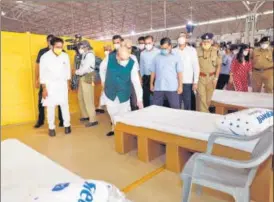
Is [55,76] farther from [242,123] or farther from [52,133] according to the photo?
[242,123]

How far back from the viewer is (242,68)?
610 millimetres

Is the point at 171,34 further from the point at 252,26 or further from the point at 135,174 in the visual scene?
the point at 135,174

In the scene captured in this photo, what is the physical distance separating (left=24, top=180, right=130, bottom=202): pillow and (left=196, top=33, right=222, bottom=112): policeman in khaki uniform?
538 mm

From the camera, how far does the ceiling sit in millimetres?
654

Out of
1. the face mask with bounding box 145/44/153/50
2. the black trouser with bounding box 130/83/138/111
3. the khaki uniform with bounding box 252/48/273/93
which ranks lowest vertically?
the black trouser with bounding box 130/83/138/111

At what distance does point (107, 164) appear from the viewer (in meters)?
Result: 1.37

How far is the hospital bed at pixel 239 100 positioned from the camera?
465 millimetres

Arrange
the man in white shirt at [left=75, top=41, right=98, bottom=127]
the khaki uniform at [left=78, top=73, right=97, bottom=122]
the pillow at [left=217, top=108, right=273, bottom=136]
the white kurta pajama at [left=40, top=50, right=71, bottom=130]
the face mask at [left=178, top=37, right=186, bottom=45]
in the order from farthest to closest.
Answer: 1. the khaki uniform at [left=78, top=73, right=97, bottom=122]
2. the man in white shirt at [left=75, top=41, right=98, bottom=127]
3. the white kurta pajama at [left=40, top=50, right=71, bottom=130]
4. the face mask at [left=178, top=37, right=186, bottom=45]
5. the pillow at [left=217, top=108, right=273, bottom=136]

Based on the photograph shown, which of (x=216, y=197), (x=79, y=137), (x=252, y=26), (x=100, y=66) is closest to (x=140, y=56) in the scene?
(x=100, y=66)

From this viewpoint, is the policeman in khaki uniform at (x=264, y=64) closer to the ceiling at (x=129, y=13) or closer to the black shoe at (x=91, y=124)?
the ceiling at (x=129, y=13)

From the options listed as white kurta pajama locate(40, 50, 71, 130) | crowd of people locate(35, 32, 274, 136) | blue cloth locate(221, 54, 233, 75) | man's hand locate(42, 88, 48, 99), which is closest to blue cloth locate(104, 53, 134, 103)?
crowd of people locate(35, 32, 274, 136)

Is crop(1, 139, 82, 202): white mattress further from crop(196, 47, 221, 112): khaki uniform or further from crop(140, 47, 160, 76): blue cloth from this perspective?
crop(140, 47, 160, 76): blue cloth

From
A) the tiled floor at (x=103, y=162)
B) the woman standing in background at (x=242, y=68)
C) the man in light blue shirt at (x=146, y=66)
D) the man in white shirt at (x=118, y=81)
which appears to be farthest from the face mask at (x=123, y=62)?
the woman standing in background at (x=242, y=68)

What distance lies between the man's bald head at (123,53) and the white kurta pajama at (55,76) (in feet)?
1.12
